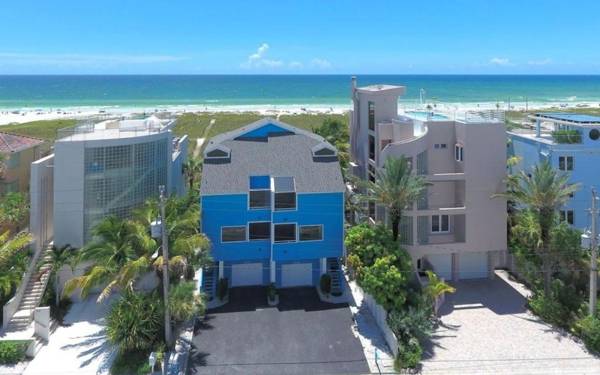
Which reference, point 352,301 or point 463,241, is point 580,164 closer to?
point 463,241

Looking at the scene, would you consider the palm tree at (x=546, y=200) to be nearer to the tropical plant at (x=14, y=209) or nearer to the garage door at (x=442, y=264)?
the garage door at (x=442, y=264)

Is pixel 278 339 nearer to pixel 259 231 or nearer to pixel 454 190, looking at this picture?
pixel 259 231

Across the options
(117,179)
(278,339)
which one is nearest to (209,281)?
(278,339)

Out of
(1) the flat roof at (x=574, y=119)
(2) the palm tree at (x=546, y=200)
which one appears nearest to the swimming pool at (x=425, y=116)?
(1) the flat roof at (x=574, y=119)

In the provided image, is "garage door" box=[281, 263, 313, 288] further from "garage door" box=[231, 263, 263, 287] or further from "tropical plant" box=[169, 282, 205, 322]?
"tropical plant" box=[169, 282, 205, 322]

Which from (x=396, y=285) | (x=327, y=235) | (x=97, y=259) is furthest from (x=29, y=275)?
(x=396, y=285)
